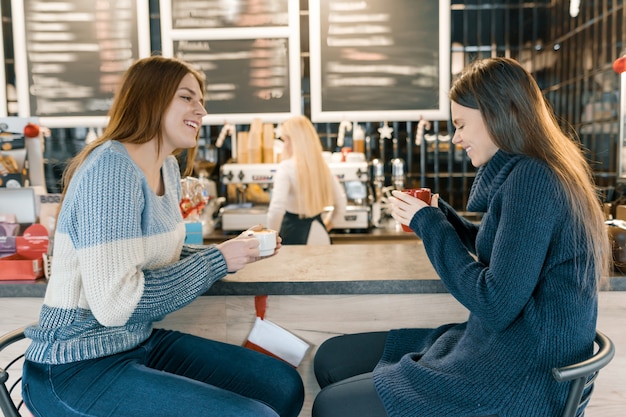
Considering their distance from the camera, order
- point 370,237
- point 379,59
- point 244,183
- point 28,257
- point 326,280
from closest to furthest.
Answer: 1. point 326,280
2. point 28,257
3. point 370,237
4. point 244,183
5. point 379,59

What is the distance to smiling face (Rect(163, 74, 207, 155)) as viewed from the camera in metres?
1.55

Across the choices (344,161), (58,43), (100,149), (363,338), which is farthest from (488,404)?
(58,43)

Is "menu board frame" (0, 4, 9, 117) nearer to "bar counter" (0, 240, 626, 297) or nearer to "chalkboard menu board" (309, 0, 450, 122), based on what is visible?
"chalkboard menu board" (309, 0, 450, 122)

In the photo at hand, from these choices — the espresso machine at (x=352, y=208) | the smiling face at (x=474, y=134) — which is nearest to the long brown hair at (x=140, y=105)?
the smiling face at (x=474, y=134)

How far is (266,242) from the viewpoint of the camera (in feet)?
5.32

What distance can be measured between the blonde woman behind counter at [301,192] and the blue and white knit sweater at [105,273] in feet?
7.13

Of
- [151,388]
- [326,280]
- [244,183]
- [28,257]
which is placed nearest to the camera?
[151,388]

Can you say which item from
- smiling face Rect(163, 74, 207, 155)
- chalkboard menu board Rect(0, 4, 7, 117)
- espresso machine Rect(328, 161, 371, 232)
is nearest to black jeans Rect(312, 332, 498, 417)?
smiling face Rect(163, 74, 207, 155)

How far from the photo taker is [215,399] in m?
1.21

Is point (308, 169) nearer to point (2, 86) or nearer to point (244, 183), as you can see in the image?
point (244, 183)

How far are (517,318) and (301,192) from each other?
2.39 metres

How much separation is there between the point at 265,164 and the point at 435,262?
2.71 m

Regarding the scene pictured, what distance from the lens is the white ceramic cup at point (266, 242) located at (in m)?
1.61

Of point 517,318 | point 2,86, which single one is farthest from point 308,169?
point 2,86
